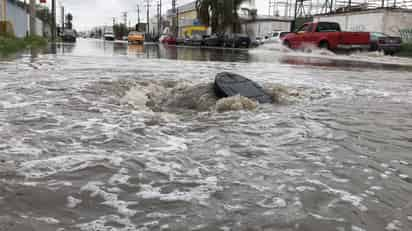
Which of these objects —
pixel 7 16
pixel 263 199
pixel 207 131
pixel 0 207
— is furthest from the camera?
pixel 7 16

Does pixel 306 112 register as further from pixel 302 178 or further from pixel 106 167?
pixel 106 167

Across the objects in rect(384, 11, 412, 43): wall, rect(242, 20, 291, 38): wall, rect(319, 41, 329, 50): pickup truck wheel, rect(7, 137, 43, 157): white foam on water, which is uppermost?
rect(242, 20, 291, 38): wall

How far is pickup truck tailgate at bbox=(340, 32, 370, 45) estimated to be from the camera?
2414 centimetres

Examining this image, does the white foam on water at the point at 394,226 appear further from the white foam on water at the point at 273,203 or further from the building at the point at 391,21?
the building at the point at 391,21

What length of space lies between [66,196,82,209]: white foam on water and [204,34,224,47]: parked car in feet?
124

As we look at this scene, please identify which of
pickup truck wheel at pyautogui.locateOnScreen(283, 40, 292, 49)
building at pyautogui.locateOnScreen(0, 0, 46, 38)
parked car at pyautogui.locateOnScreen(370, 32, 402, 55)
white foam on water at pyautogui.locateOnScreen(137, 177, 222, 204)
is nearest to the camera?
white foam on water at pyautogui.locateOnScreen(137, 177, 222, 204)

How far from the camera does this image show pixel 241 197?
282 cm

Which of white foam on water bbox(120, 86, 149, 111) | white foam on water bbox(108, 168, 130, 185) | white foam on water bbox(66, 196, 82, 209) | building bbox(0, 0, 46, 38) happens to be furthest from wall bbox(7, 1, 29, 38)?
white foam on water bbox(66, 196, 82, 209)

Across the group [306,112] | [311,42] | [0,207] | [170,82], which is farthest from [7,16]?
[0,207]

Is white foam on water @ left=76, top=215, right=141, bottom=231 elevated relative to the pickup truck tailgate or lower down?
lower down

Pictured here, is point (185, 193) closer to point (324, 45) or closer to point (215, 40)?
point (324, 45)

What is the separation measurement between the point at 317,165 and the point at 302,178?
0.38 m

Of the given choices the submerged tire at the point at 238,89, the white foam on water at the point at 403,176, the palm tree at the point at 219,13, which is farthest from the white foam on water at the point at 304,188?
the palm tree at the point at 219,13

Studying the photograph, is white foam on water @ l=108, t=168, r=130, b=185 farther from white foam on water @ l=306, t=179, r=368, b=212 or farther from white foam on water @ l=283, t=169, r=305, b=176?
white foam on water @ l=306, t=179, r=368, b=212
